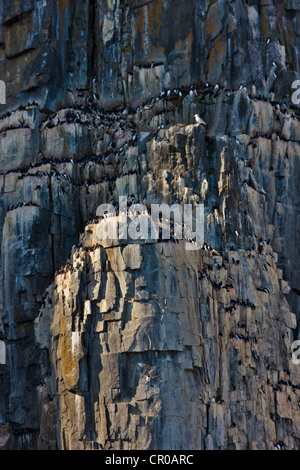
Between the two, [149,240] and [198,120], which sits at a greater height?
[198,120]

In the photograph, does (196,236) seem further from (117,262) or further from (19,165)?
(19,165)

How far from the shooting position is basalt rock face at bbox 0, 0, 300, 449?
65.4 metres

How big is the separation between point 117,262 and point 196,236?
597cm

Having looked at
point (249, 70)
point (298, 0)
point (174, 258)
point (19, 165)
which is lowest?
point (174, 258)

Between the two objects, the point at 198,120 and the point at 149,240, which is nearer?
the point at 149,240

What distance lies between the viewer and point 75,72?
8562 cm

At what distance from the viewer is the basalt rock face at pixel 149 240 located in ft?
215

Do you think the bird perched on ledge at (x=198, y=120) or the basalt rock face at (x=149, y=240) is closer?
the basalt rock face at (x=149, y=240)

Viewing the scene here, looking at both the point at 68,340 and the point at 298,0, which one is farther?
the point at 298,0

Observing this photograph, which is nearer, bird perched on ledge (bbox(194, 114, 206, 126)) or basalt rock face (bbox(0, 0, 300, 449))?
basalt rock face (bbox(0, 0, 300, 449))

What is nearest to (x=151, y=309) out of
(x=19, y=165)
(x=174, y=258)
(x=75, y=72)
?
(x=174, y=258)

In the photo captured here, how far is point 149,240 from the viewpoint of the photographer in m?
66.4

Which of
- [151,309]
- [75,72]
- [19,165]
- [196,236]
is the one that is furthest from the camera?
[75,72]

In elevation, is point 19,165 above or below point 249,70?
below
